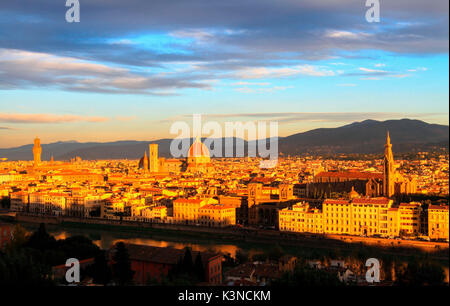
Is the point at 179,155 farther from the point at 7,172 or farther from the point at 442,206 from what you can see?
the point at 442,206

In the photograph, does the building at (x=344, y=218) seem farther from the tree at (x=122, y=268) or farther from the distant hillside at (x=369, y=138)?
the distant hillside at (x=369, y=138)

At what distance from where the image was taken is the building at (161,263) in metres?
8.38

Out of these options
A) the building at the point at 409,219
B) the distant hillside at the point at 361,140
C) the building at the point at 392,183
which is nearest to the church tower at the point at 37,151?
the distant hillside at the point at 361,140

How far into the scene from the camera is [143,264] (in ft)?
29.2

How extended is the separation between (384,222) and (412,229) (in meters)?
0.61

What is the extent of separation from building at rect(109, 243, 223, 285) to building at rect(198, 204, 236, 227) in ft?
20.9

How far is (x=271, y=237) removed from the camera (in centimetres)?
1366

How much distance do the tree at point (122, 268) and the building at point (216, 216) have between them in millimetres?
7289

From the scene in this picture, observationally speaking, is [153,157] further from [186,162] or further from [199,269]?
[199,269]

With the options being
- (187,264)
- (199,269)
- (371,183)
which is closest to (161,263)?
(187,264)

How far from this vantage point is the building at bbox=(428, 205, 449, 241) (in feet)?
40.0

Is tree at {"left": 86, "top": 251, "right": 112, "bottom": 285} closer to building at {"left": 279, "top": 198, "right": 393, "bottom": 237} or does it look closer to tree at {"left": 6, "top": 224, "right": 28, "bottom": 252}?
tree at {"left": 6, "top": 224, "right": 28, "bottom": 252}

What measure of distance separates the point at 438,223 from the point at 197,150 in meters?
28.2
